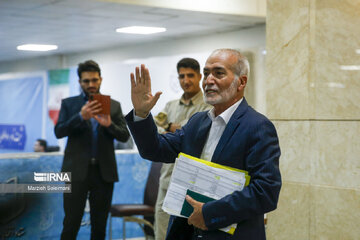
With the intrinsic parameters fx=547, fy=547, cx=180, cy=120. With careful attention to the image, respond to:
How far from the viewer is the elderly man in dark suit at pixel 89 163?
4.63 meters

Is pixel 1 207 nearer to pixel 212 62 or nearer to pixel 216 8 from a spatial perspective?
pixel 212 62

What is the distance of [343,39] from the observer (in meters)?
3.58

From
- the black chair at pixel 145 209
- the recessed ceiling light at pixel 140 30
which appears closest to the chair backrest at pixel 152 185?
the black chair at pixel 145 209

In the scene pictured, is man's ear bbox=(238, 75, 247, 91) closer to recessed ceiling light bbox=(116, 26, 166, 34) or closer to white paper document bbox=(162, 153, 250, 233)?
white paper document bbox=(162, 153, 250, 233)

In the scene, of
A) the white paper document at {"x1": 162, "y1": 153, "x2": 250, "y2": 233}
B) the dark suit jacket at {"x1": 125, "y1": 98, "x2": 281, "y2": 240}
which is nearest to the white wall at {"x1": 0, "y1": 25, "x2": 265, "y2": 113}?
the dark suit jacket at {"x1": 125, "y1": 98, "x2": 281, "y2": 240}

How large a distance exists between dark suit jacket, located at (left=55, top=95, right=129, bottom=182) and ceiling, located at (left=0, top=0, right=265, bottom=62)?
5.55 ft

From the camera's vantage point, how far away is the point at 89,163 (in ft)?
15.3

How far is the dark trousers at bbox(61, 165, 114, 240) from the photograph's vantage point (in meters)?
4.67

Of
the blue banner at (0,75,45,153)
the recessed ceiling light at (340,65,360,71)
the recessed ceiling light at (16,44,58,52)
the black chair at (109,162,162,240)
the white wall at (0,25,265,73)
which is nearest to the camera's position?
the recessed ceiling light at (340,65,360,71)

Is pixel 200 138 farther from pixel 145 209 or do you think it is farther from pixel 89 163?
→ pixel 145 209

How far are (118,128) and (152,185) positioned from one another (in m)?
1.59

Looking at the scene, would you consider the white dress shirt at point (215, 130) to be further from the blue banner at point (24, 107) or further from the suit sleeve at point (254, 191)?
the blue banner at point (24, 107)

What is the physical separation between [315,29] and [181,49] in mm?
5496

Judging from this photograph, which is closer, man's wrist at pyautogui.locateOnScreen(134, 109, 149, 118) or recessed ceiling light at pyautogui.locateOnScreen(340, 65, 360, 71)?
man's wrist at pyautogui.locateOnScreen(134, 109, 149, 118)
